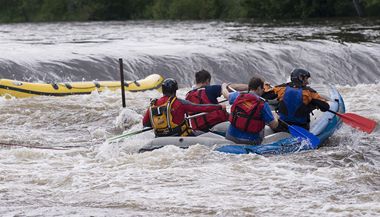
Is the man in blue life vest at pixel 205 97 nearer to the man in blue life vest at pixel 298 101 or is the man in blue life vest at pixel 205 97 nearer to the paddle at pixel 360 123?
the man in blue life vest at pixel 298 101

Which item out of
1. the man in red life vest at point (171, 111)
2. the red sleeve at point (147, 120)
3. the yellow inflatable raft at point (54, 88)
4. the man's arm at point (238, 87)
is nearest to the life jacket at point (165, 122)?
the man in red life vest at point (171, 111)

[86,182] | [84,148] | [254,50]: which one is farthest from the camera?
[254,50]

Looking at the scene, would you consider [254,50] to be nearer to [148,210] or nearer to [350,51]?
[350,51]

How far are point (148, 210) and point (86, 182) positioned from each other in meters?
1.23

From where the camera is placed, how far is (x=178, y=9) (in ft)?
156

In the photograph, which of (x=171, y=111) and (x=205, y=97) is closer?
(x=171, y=111)

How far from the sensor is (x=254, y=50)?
770 inches

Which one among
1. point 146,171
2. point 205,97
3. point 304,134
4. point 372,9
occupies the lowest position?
point 372,9

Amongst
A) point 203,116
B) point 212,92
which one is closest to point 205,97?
point 212,92

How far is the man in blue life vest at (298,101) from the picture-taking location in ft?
29.2

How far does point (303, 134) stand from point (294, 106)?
426 mm

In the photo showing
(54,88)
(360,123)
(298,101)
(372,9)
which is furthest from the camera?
(372,9)

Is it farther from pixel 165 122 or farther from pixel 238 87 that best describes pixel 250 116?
pixel 238 87

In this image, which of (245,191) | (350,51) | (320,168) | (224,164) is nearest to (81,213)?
(245,191)
